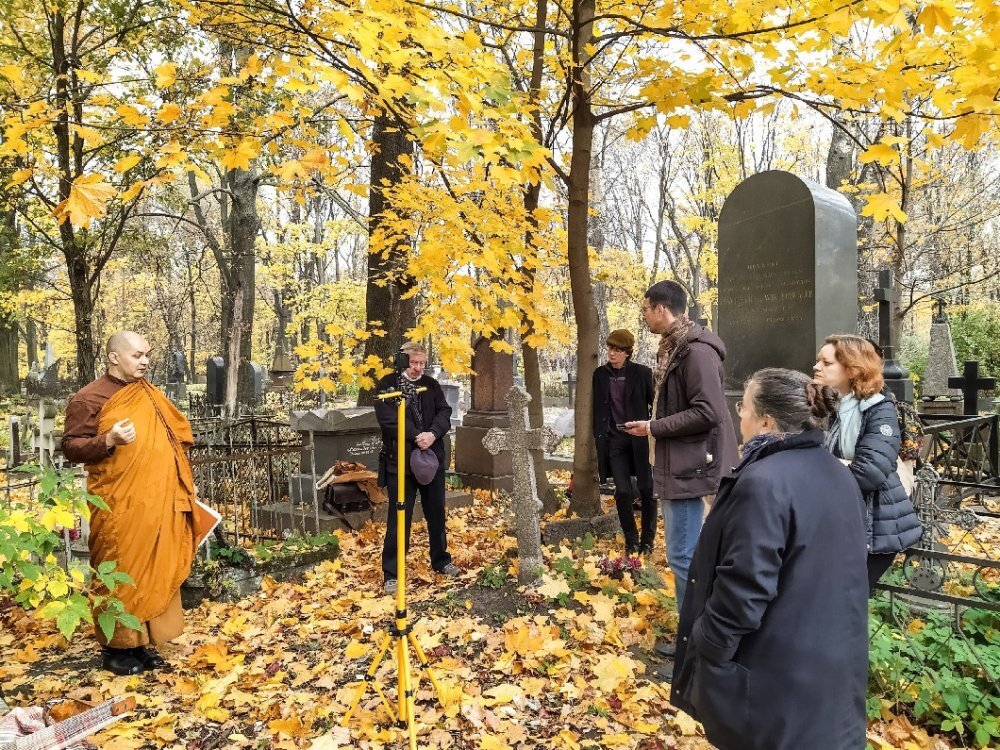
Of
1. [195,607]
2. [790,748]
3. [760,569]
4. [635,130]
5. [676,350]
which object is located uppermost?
[635,130]

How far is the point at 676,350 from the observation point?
3.77m

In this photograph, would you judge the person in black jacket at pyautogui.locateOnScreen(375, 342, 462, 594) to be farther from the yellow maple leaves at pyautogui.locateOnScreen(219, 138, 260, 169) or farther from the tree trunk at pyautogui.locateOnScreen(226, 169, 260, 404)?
the tree trunk at pyautogui.locateOnScreen(226, 169, 260, 404)

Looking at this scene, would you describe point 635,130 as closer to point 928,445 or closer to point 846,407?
point 846,407

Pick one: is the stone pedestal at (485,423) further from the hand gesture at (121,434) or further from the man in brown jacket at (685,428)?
the hand gesture at (121,434)

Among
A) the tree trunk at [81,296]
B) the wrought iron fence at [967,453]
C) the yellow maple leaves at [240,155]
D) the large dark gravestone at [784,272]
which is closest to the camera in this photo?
the yellow maple leaves at [240,155]

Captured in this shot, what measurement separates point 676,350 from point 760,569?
2.09 metres

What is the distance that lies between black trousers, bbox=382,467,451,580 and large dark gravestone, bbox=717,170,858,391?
3361mm

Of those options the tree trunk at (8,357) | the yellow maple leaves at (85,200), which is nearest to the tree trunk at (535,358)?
the yellow maple leaves at (85,200)

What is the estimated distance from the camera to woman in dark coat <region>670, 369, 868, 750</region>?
184 cm

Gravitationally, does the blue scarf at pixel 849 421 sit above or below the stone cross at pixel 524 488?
above

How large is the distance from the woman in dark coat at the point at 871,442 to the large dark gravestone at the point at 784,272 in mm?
2528

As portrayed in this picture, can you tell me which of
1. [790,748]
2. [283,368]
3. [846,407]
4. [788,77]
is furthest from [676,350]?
[283,368]

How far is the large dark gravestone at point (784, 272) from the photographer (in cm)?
579

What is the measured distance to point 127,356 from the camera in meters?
4.11
